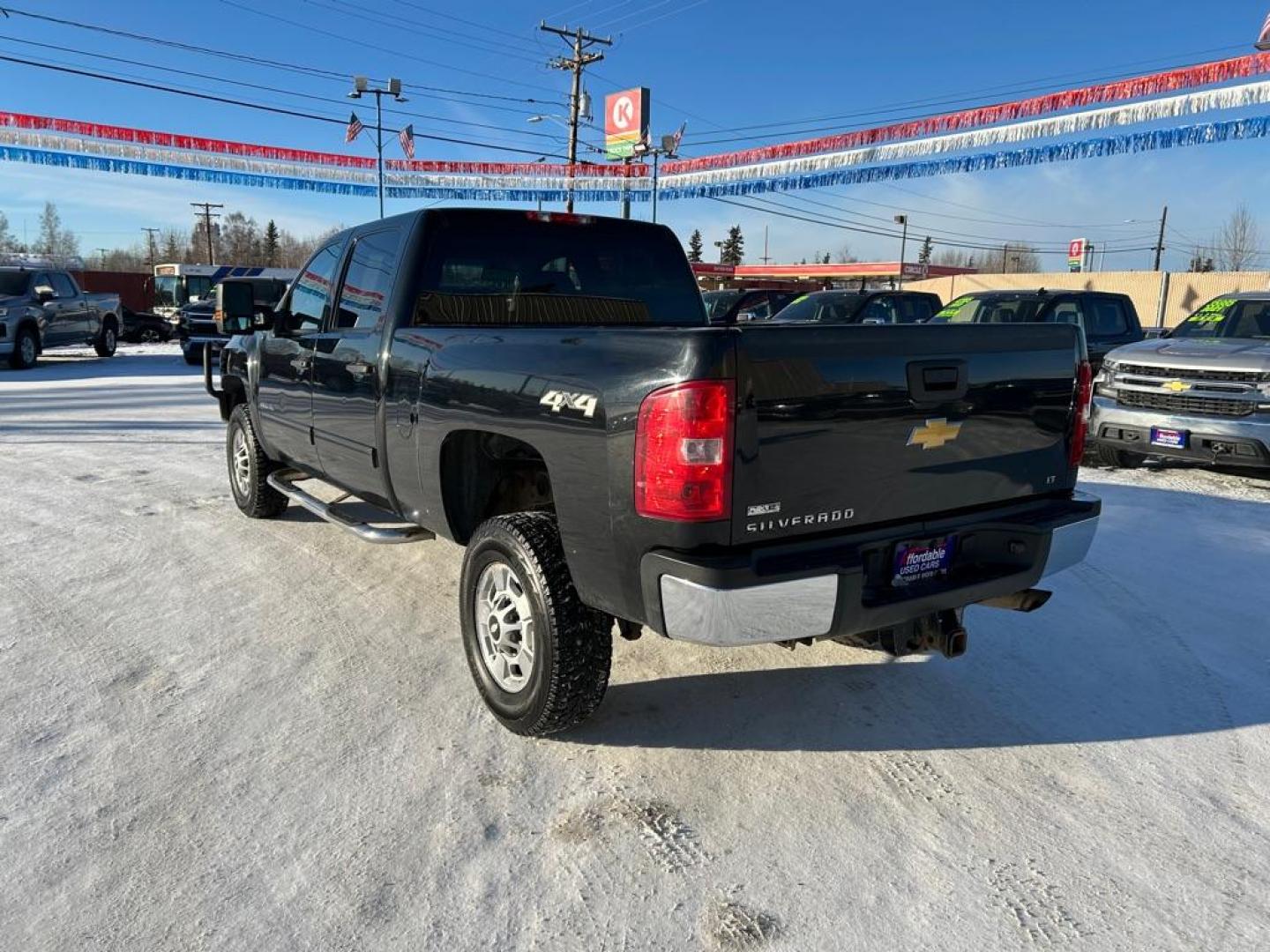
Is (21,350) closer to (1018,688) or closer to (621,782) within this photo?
(621,782)

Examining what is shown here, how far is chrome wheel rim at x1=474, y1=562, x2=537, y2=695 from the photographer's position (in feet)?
10.2

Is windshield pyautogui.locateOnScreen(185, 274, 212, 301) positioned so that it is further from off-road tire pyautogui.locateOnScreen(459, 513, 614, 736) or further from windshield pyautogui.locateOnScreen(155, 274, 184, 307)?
off-road tire pyautogui.locateOnScreen(459, 513, 614, 736)

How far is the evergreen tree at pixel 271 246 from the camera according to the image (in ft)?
330

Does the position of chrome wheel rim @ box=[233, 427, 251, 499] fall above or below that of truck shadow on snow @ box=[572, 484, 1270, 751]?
above

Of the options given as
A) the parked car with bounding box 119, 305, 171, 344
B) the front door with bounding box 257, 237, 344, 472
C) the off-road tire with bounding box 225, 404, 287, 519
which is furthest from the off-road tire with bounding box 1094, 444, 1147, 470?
the parked car with bounding box 119, 305, 171, 344

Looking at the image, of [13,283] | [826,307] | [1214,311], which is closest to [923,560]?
[1214,311]

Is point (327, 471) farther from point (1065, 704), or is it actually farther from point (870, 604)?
point (1065, 704)

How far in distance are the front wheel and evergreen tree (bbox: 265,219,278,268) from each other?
279 ft

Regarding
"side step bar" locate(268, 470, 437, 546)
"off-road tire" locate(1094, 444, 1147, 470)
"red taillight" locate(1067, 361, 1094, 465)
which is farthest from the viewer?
"off-road tire" locate(1094, 444, 1147, 470)

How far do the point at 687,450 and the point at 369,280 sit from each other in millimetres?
2558

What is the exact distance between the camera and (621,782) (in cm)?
290

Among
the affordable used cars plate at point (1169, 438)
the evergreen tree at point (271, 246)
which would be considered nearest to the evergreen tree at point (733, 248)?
the evergreen tree at point (271, 246)

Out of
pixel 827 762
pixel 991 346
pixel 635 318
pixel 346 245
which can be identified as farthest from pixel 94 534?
pixel 991 346

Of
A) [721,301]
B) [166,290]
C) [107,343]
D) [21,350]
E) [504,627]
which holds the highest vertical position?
[166,290]
